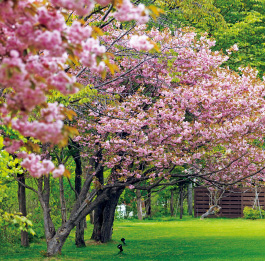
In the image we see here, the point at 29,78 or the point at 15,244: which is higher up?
the point at 29,78

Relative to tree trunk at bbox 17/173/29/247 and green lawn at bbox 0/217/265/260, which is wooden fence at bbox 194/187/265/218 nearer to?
green lawn at bbox 0/217/265/260

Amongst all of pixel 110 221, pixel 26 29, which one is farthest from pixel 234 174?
pixel 26 29

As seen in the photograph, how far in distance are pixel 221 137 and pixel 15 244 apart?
10.1 m

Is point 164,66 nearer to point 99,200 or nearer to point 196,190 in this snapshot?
point 99,200

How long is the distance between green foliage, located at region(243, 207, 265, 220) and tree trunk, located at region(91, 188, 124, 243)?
15872 millimetres

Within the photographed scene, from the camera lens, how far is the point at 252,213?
105 feet

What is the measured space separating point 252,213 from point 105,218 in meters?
16.3

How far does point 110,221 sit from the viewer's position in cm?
1895

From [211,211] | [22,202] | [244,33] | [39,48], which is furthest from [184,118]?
[211,211]

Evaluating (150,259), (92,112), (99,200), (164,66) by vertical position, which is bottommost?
(150,259)

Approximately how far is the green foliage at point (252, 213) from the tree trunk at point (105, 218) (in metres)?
15.9

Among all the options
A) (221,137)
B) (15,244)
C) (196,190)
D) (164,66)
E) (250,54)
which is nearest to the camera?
(221,137)

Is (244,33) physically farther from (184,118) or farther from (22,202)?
(22,202)

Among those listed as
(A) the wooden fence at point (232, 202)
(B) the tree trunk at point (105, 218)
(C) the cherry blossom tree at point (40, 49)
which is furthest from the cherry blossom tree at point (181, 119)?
(A) the wooden fence at point (232, 202)
